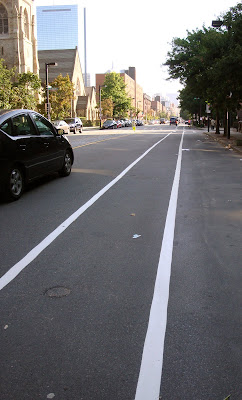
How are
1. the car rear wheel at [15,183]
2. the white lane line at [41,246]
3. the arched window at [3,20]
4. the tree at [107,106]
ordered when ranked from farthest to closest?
the tree at [107,106], the arched window at [3,20], the car rear wheel at [15,183], the white lane line at [41,246]

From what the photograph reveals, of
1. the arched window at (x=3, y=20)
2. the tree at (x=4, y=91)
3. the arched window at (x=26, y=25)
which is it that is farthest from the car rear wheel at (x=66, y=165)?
the arched window at (x=26, y=25)

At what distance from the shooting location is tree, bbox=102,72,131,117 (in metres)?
101

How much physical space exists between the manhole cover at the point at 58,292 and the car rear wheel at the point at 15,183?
14.0ft

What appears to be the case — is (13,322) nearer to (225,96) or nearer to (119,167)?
(119,167)

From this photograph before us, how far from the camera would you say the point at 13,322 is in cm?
357

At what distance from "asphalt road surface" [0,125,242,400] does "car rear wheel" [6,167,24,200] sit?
0.29 meters

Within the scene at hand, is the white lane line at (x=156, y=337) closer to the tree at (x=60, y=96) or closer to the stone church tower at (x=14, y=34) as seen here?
the tree at (x=60, y=96)

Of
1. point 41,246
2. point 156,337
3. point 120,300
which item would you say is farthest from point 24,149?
point 156,337

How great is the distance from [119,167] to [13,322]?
1073 centimetres

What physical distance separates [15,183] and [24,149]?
2.50 feet

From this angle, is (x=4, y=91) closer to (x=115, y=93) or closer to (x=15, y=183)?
(x=15, y=183)

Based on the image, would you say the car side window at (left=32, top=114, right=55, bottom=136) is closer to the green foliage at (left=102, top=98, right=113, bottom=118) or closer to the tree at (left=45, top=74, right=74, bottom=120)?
the tree at (left=45, top=74, right=74, bottom=120)

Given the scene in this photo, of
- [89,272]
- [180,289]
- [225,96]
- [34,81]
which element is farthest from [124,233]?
[34,81]

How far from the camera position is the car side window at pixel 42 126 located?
980cm
